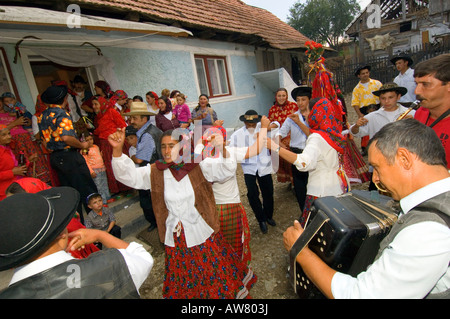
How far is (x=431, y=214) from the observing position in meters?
0.93

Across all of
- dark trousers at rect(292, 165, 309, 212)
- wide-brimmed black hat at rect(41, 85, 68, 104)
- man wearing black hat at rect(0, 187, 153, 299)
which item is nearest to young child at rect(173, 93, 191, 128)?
wide-brimmed black hat at rect(41, 85, 68, 104)

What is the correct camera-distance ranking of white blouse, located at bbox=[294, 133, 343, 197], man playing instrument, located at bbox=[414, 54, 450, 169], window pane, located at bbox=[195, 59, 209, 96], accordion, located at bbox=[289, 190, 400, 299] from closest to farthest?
accordion, located at bbox=[289, 190, 400, 299], man playing instrument, located at bbox=[414, 54, 450, 169], white blouse, located at bbox=[294, 133, 343, 197], window pane, located at bbox=[195, 59, 209, 96]

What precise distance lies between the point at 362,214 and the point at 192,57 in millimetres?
6984

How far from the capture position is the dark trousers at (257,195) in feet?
12.0

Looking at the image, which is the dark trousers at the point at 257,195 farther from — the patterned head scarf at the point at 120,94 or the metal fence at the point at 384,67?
the metal fence at the point at 384,67

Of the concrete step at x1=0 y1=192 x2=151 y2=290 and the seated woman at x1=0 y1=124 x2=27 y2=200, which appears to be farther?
the concrete step at x1=0 y1=192 x2=151 y2=290

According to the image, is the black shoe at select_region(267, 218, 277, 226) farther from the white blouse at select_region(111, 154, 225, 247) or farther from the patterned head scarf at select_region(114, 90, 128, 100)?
the patterned head scarf at select_region(114, 90, 128, 100)

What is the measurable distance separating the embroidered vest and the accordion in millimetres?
1008

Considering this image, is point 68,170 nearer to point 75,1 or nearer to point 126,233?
point 126,233

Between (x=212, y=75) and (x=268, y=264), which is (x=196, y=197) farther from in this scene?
(x=212, y=75)

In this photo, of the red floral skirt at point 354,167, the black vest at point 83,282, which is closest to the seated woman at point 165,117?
the red floral skirt at point 354,167

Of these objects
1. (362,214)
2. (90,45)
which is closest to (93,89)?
(90,45)

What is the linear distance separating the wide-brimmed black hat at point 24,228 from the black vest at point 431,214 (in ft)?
4.79

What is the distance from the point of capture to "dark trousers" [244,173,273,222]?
144 inches
